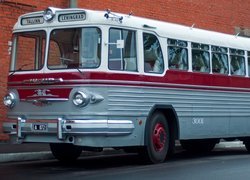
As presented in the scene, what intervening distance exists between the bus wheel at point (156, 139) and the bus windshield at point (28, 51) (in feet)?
8.52

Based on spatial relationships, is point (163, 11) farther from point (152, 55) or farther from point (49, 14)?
point (49, 14)

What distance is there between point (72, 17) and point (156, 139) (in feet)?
10.1

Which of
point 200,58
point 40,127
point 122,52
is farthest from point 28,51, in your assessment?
point 200,58

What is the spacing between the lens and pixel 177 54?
13.1 m

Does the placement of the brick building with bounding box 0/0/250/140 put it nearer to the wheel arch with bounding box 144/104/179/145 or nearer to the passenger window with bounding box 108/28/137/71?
the wheel arch with bounding box 144/104/179/145

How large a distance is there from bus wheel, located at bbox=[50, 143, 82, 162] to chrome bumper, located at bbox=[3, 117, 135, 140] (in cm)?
133

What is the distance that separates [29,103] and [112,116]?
169cm

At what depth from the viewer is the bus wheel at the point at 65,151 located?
1275 centimetres

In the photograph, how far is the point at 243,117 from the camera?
50.2 ft

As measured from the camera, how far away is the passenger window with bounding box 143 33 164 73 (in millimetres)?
12164

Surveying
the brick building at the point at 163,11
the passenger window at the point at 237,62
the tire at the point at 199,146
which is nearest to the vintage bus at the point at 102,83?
the passenger window at the point at 237,62

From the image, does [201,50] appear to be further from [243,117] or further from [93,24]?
[93,24]

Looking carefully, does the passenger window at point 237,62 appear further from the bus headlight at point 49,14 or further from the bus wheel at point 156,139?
the bus headlight at point 49,14

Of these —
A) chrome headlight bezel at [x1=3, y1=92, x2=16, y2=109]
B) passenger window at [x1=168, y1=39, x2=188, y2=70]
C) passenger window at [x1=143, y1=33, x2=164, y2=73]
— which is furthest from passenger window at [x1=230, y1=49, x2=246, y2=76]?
chrome headlight bezel at [x1=3, y1=92, x2=16, y2=109]
